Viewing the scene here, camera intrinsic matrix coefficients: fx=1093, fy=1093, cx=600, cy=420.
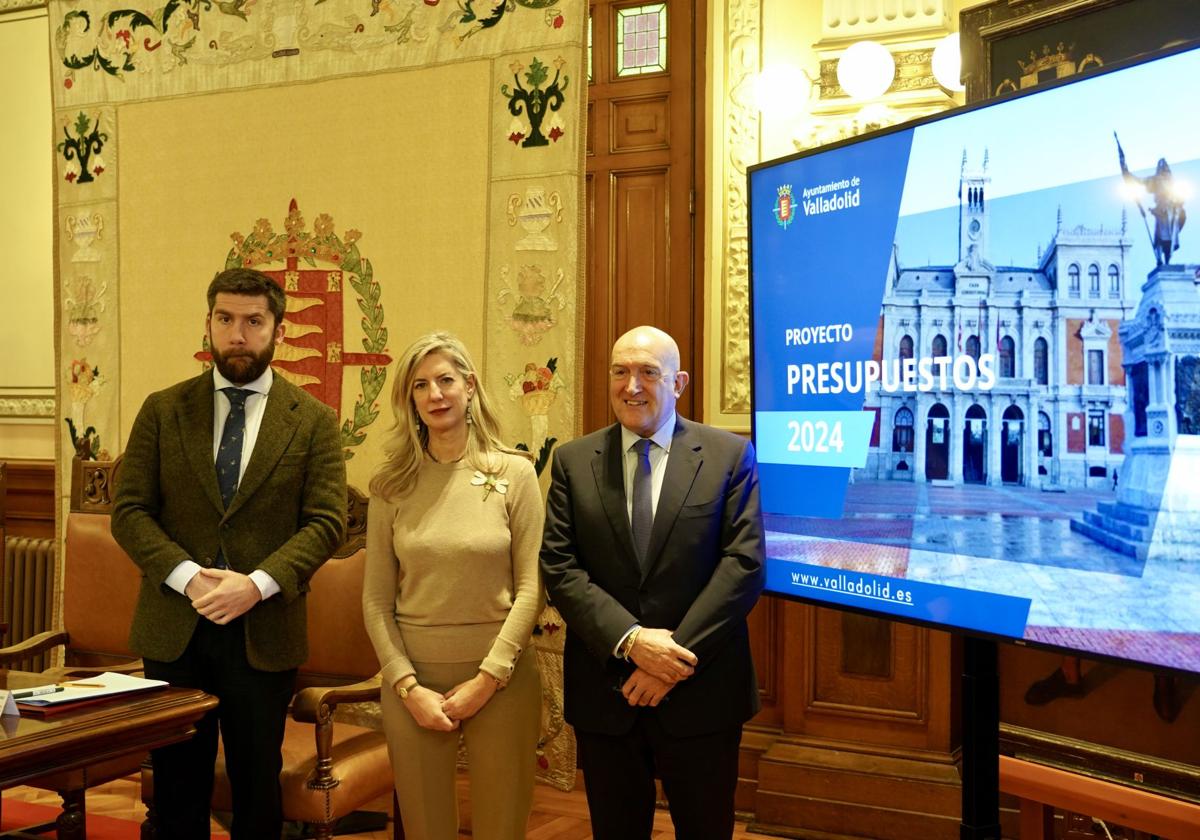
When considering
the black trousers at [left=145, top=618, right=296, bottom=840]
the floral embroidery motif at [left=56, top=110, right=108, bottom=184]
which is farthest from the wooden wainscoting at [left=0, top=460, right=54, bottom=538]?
the black trousers at [left=145, top=618, right=296, bottom=840]

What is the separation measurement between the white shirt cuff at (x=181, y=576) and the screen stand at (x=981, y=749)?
1780 mm

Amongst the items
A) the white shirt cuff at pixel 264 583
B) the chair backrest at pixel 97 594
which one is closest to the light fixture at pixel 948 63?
the white shirt cuff at pixel 264 583

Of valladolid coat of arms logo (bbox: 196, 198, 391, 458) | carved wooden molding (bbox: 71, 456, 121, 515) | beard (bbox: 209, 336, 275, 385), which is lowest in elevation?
carved wooden molding (bbox: 71, 456, 121, 515)

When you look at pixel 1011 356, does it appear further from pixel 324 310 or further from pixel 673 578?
pixel 324 310

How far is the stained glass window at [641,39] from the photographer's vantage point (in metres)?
3.99

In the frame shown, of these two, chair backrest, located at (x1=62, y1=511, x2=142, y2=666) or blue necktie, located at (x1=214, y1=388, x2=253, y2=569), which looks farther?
chair backrest, located at (x1=62, y1=511, x2=142, y2=666)

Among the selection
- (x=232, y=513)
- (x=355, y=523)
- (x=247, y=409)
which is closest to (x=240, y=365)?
(x=247, y=409)

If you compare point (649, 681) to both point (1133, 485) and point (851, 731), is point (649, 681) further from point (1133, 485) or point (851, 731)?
point (851, 731)

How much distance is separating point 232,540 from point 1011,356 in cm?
185

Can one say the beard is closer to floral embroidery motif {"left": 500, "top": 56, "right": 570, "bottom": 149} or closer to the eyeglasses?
the eyeglasses

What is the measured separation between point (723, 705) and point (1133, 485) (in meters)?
0.95

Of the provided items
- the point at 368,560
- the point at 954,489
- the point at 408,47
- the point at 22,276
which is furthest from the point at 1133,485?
the point at 22,276

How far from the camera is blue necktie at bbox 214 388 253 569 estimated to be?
2.73m

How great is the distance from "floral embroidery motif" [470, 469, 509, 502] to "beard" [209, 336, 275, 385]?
2.22ft
